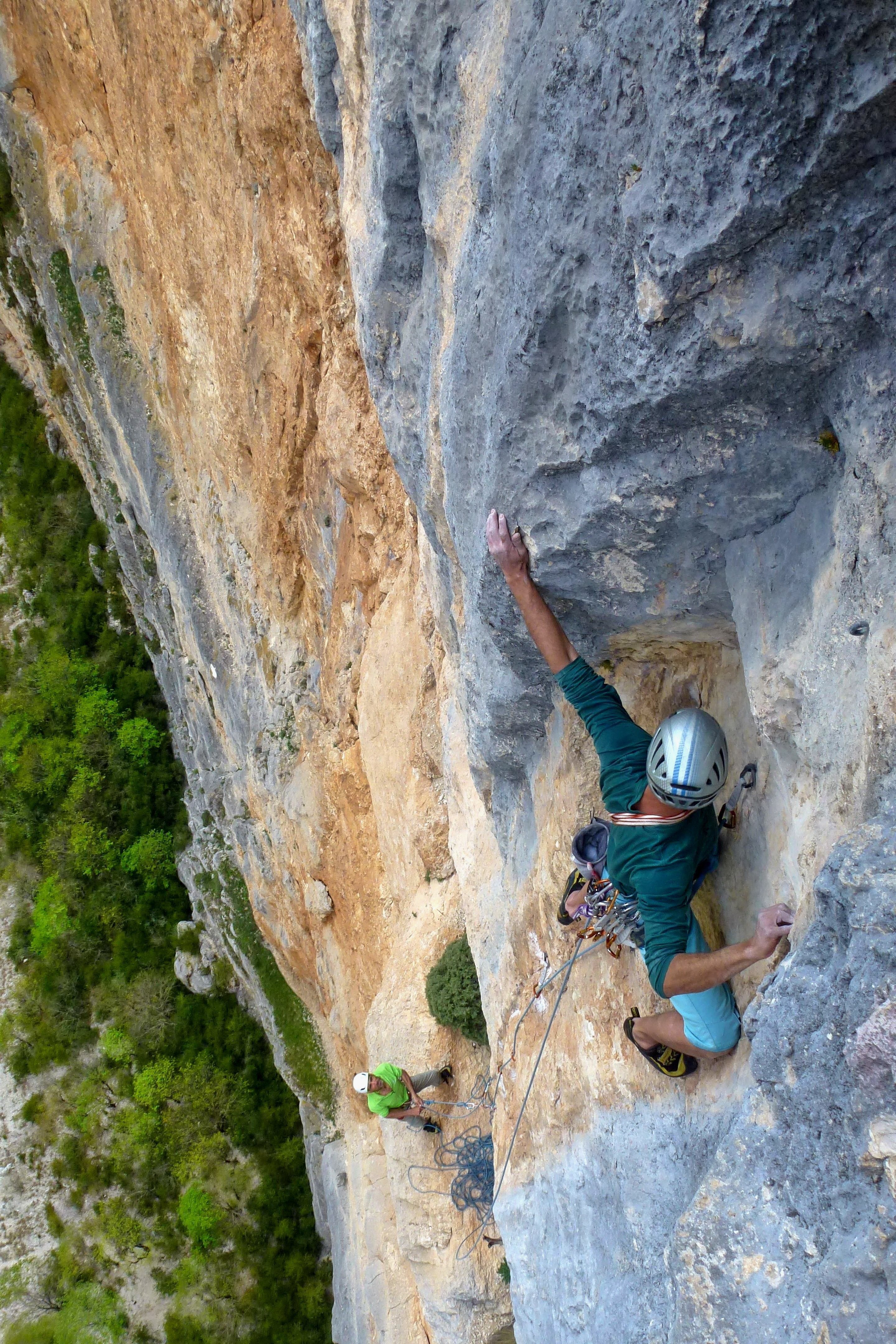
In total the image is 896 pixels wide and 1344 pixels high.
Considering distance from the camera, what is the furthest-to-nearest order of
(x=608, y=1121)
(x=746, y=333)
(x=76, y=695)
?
(x=76, y=695), (x=608, y=1121), (x=746, y=333)

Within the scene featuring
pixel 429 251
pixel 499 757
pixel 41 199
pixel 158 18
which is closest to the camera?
pixel 429 251

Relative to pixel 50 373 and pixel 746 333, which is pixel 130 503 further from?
pixel 746 333

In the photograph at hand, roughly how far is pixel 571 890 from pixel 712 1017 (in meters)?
1.21

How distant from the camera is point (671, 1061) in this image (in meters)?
3.42

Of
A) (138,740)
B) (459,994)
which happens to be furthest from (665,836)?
(138,740)

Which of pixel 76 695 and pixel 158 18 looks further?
pixel 76 695

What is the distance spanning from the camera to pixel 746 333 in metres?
2.18

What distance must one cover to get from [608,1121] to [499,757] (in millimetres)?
1824

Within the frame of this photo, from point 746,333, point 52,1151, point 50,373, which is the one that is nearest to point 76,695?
point 50,373

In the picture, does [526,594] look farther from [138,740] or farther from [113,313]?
[138,740]

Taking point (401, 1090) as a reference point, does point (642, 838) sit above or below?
above

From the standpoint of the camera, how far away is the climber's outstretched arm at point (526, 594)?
3.24 metres

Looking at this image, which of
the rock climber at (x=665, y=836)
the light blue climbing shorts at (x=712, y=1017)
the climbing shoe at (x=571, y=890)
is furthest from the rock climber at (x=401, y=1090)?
the light blue climbing shorts at (x=712, y=1017)

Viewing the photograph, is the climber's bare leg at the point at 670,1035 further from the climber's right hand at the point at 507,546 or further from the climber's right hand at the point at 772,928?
the climber's right hand at the point at 507,546
